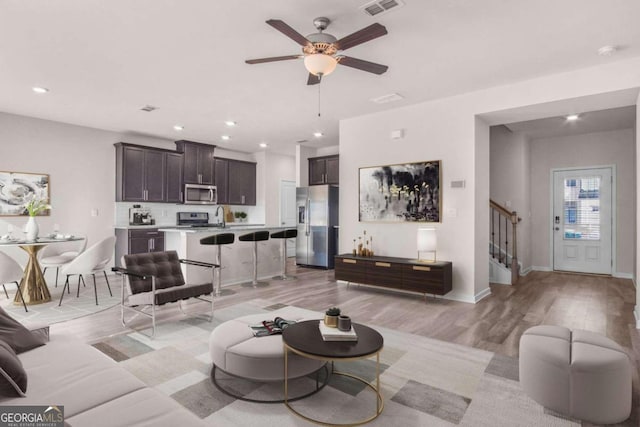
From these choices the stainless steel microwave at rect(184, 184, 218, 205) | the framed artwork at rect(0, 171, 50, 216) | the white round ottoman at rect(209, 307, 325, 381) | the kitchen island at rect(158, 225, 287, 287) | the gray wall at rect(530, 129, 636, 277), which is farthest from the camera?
the stainless steel microwave at rect(184, 184, 218, 205)

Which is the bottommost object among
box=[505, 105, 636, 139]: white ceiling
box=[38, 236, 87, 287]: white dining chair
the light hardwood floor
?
the light hardwood floor

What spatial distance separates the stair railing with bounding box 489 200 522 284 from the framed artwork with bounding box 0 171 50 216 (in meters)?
7.83

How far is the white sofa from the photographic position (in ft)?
4.58

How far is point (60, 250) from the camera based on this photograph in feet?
18.3

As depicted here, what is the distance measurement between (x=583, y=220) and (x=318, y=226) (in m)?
5.29

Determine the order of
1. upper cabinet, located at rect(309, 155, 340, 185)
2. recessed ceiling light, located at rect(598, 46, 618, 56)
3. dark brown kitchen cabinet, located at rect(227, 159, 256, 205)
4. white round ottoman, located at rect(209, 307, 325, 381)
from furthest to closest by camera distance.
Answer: dark brown kitchen cabinet, located at rect(227, 159, 256, 205) → upper cabinet, located at rect(309, 155, 340, 185) → recessed ceiling light, located at rect(598, 46, 618, 56) → white round ottoman, located at rect(209, 307, 325, 381)

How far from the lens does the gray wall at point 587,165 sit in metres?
6.50

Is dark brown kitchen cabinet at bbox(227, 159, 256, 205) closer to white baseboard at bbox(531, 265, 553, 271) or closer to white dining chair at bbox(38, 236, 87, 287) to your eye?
white dining chair at bbox(38, 236, 87, 287)

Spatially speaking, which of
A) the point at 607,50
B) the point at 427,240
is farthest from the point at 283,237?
the point at 607,50

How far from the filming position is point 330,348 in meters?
2.12

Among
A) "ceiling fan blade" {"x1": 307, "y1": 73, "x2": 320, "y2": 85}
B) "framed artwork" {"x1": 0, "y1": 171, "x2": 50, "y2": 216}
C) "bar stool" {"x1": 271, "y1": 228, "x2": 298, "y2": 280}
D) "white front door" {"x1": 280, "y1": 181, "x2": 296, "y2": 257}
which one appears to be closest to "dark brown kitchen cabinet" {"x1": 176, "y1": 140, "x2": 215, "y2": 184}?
"white front door" {"x1": 280, "y1": 181, "x2": 296, "y2": 257}

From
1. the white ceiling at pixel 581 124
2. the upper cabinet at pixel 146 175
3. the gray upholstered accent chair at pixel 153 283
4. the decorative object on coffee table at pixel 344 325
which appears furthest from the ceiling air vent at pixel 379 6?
the upper cabinet at pixel 146 175

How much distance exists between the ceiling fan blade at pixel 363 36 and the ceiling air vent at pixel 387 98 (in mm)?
2245

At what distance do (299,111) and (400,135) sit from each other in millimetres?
1634
